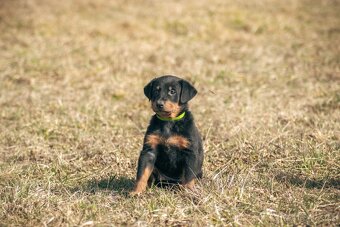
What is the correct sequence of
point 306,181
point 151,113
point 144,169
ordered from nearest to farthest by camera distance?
1. point 144,169
2. point 306,181
3. point 151,113

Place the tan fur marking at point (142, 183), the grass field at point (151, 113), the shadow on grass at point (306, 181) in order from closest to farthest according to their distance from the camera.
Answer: the grass field at point (151, 113), the tan fur marking at point (142, 183), the shadow on grass at point (306, 181)

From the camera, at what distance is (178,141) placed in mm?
4887

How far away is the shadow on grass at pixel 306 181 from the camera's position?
5090 millimetres

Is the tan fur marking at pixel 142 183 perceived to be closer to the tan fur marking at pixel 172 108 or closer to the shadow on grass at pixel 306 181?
the tan fur marking at pixel 172 108

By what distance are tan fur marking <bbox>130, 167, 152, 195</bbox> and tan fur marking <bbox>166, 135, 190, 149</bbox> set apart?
12.4 inches

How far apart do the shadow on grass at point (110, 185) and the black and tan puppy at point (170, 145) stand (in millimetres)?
281

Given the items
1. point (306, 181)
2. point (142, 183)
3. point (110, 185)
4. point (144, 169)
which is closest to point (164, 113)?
point (144, 169)

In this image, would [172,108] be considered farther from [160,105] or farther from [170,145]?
[170,145]

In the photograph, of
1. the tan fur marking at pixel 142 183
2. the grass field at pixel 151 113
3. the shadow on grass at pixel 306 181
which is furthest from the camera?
the shadow on grass at pixel 306 181

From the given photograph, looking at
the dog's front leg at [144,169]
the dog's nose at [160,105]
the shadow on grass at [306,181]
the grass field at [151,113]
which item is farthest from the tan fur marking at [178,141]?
the shadow on grass at [306,181]

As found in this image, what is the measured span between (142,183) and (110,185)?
0.65 m

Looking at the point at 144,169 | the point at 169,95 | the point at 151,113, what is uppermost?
the point at 169,95

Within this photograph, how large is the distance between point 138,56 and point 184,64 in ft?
3.73

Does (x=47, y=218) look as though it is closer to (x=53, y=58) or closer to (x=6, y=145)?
(x=6, y=145)
